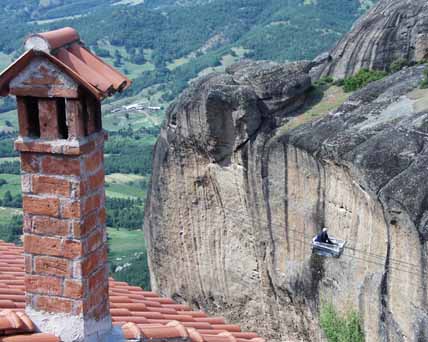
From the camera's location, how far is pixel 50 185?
16.3 ft

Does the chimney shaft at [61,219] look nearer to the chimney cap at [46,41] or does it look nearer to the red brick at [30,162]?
the red brick at [30,162]

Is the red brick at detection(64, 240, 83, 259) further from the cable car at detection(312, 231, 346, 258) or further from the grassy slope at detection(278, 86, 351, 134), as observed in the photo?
the grassy slope at detection(278, 86, 351, 134)

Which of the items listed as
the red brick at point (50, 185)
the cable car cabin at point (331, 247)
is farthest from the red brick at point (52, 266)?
the cable car cabin at point (331, 247)

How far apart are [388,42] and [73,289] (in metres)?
17.0

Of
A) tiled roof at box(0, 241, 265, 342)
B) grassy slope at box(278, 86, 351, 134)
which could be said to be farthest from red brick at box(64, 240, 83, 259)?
grassy slope at box(278, 86, 351, 134)

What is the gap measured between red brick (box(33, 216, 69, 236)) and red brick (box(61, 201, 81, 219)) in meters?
0.06

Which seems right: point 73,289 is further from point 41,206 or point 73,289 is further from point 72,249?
point 41,206

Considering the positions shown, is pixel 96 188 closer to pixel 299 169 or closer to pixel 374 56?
pixel 299 169

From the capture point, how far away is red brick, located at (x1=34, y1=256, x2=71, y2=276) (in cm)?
502

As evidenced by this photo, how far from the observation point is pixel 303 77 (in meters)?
19.7

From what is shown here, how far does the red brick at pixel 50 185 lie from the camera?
16.3 ft

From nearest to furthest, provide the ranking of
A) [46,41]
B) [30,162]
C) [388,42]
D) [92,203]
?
[46,41] → [30,162] → [92,203] → [388,42]

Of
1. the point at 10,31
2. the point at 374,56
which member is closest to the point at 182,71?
the point at 10,31

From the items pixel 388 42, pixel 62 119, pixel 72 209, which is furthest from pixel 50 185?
pixel 388 42
